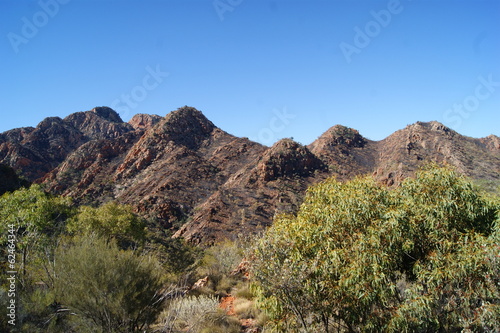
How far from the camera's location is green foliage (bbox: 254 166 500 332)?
650 cm

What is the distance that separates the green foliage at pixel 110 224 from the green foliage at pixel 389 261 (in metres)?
15.9

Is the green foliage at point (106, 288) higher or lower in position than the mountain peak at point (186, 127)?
lower

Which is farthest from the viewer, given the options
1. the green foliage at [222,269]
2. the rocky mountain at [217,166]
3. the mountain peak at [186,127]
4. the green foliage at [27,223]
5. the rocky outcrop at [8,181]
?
the mountain peak at [186,127]

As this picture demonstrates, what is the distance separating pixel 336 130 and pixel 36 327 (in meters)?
75.3

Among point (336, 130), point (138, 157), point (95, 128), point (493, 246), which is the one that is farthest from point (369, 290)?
point (95, 128)

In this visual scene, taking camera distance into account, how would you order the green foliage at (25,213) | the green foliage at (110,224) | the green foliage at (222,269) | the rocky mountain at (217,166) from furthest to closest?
the rocky mountain at (217,166)
the green foliage at (110,224)
the green foliage at (222,269)
the green foliage at (25,213)

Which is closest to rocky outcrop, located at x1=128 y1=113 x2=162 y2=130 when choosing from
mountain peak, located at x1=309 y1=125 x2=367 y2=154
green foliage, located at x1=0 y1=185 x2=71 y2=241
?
mountain peak, located at x1=309 y1=125 x2=367 y2=154

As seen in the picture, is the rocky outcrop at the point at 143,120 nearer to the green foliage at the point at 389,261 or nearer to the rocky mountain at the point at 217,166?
the rocky mountain at the point at 217,166

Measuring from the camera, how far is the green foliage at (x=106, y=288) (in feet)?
24.9

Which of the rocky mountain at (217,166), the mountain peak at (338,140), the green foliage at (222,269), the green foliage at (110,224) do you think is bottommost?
the green foliage at (222,269)

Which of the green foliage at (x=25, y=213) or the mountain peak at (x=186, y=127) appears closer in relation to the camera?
the green foliage at (x=25, y=213)

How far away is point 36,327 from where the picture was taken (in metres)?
7.52

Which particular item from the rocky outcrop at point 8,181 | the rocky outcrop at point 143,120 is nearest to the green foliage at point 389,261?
the rocky outcrop at point 8,181

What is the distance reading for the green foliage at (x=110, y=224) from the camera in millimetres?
20625
